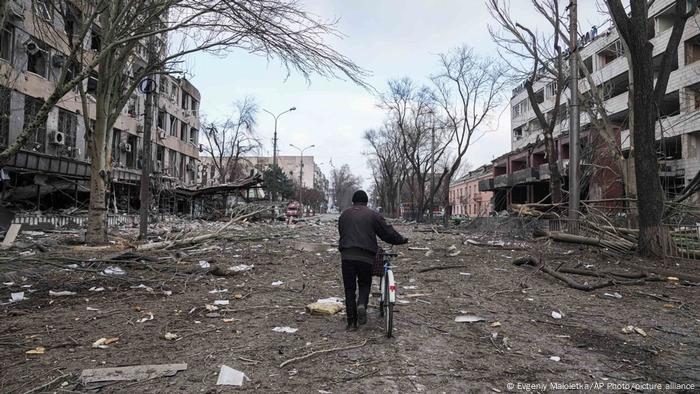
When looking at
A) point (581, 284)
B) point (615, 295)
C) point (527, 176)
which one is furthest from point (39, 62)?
point (527, 176)

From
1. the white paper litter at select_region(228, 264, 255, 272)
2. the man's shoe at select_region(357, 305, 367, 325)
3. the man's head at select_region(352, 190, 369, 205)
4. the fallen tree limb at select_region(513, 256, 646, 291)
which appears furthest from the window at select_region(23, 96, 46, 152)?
the fallen tree limb at select_region(513, 256, 646, 291)

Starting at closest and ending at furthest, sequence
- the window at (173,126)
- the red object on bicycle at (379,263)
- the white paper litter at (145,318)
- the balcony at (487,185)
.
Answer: the red object on bicycle at (379,263) → the white paper litter at (145,318) → the window at (173,126) → the balcony at (487,185)

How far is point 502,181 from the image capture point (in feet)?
150

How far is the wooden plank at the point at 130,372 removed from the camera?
385cm

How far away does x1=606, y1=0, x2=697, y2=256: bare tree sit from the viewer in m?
10.7

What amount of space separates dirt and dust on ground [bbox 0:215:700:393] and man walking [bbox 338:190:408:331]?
0.34 m

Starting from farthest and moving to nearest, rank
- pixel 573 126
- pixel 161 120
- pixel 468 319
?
pixel 161 120, pixel 573 126, pixel 468 319

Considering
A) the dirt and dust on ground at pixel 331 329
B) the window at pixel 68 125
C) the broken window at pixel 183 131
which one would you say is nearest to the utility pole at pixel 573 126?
the dirt and dust on ground at pixel 331 329

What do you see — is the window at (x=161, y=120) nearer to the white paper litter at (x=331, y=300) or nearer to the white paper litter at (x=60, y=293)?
the white paper litter at (x=60, y=293)

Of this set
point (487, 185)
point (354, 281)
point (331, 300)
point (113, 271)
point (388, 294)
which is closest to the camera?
point (388, 294)

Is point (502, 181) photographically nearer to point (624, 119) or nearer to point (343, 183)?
point (624, 119)

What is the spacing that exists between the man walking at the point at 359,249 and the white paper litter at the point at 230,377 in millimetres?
1689

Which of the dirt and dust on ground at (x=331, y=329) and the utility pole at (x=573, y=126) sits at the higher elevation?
the utility pole at (x=573, y=126)

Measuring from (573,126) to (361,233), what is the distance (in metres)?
12.0
